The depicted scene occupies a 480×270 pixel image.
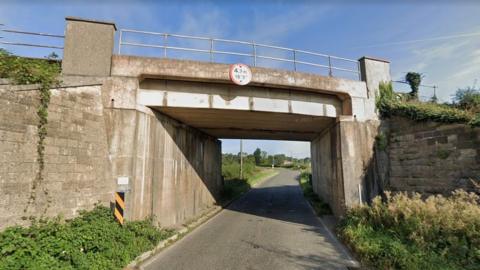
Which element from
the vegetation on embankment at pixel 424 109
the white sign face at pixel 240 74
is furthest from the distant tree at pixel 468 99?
the white sign face at pixel 240 74

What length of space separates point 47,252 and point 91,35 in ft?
22.8

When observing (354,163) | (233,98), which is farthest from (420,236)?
(233,98)

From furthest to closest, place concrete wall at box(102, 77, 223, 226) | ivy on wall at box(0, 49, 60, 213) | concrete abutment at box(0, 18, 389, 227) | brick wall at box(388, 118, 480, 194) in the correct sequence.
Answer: brick wall at box(388, 118, 480, 194) < concrete wall at box(102, 77, 223, 226) < concrete abutment at box(0, 18, 389, 227) < ivy on wall at box(0, 49, 60, 213)

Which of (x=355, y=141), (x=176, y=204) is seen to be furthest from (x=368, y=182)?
(x=176, y=204)

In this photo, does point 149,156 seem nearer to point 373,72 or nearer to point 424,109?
point 373,72

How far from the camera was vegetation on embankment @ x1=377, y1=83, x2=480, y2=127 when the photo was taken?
357 inches

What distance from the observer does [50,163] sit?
6723 mm

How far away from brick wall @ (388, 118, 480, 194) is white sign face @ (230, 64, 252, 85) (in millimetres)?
6867

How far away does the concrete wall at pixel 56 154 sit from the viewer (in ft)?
19.2

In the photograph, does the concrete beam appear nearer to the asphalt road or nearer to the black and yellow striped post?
the black and yellow striped post

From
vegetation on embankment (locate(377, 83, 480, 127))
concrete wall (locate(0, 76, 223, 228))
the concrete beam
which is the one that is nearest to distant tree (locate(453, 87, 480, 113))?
vegetation on embankment (locate(377, 83, 480, 127))

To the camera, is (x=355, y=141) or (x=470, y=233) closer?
(x=470, y=233)

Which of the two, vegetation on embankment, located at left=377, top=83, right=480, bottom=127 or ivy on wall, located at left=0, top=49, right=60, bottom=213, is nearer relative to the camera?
ivy on wall, located at left=0, top=49, right=60, bottom=213

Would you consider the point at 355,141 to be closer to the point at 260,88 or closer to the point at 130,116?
the point at 260,88
